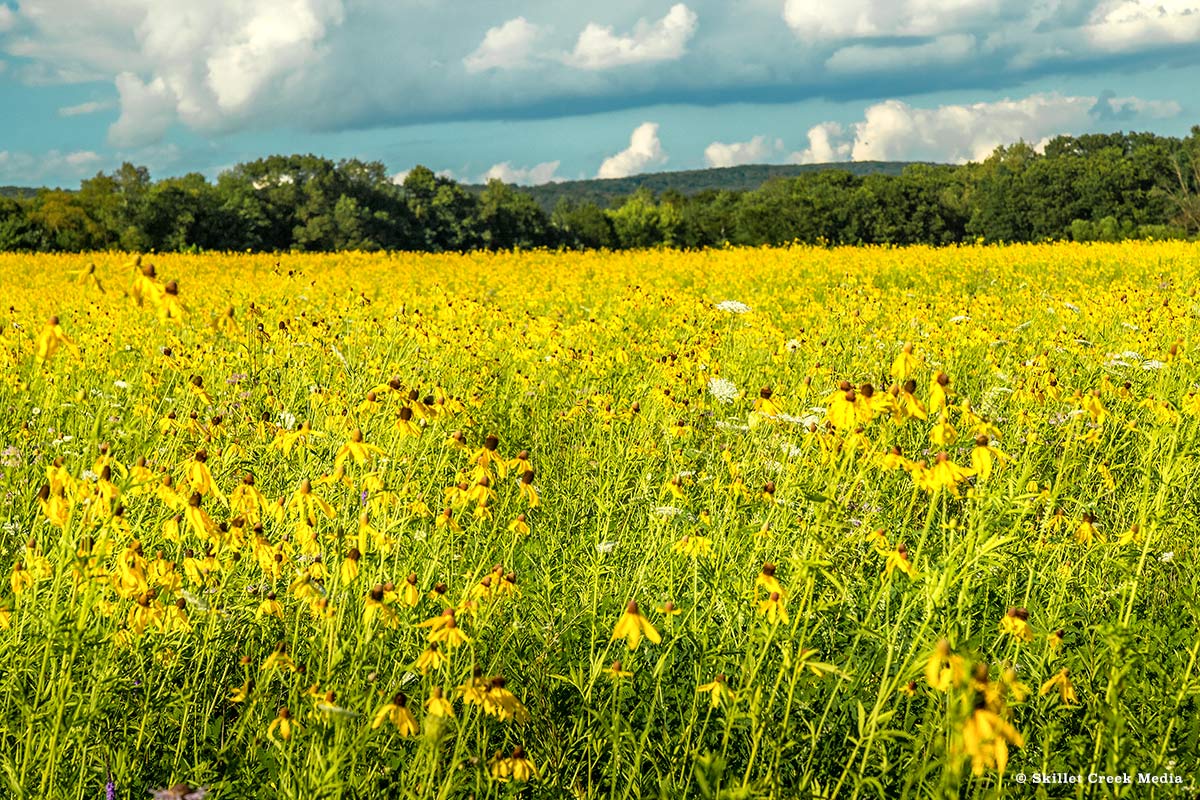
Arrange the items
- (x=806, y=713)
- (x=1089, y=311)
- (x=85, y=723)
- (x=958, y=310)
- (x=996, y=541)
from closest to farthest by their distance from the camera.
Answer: (x=996, y=541) < (x=85, y=723) < (x=806, y=713) < (x=1089, y=311) < (x=958, y=310)

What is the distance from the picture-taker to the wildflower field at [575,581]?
6.99ft

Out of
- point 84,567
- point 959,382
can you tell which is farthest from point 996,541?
point 959,382

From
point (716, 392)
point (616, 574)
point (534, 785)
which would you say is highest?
point (716, 392)

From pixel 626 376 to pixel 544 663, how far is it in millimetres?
4065

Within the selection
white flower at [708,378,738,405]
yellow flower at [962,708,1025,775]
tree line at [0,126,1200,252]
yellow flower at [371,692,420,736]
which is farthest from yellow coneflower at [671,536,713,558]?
tree line at [0,126,1200,252]

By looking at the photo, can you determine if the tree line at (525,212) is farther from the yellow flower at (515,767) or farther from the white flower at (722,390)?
the yellow flower at (515,767)

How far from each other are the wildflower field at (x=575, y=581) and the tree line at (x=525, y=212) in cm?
2379

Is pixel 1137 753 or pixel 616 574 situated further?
pixel 616 574

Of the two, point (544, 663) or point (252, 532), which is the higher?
point (252, 532)

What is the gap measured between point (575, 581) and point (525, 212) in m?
64.1

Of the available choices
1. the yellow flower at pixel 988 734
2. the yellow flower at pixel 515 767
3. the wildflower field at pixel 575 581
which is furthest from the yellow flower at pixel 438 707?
the yellow flower at pixel 988 734

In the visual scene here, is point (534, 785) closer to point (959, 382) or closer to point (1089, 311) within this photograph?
point (959, 382)

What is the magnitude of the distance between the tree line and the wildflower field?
78.0 ft

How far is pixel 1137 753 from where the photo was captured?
97.9 inches
